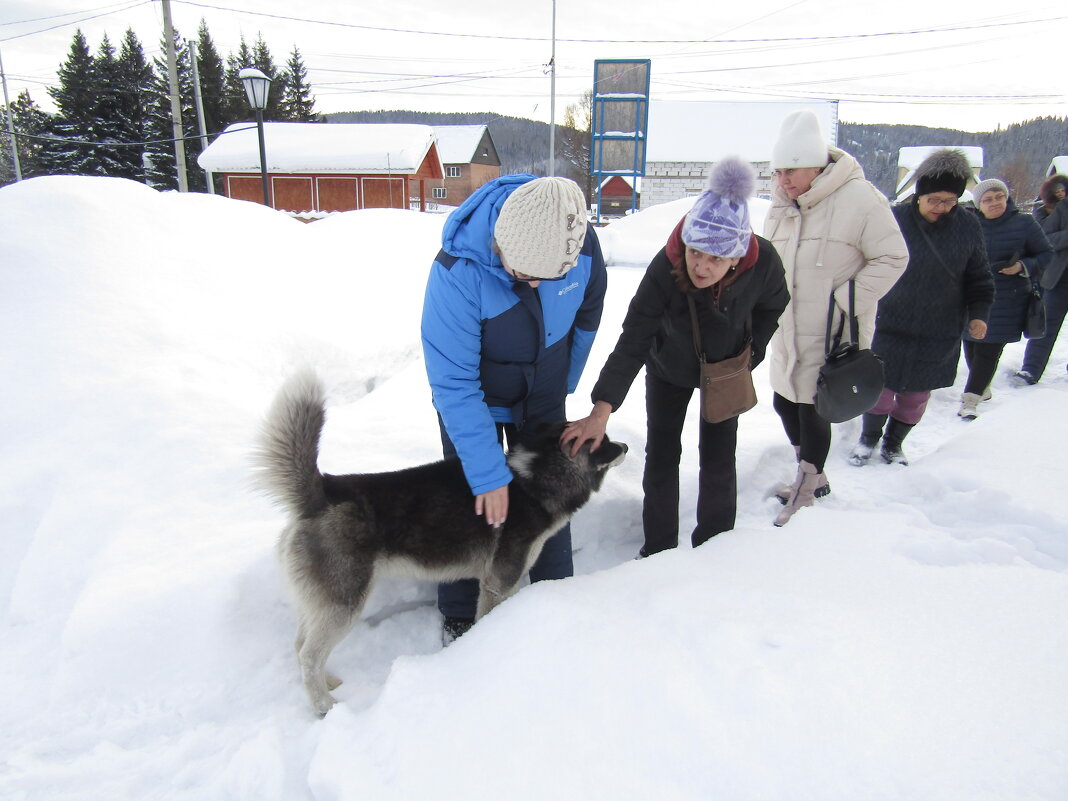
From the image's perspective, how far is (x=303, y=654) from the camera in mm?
2201

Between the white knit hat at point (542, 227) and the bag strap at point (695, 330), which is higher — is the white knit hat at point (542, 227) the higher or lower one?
the higher one

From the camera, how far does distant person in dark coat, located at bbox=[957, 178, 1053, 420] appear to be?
4.88 metres

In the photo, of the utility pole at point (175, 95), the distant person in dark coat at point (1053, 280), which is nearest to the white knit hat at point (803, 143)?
the distant person in dark coat at point (1053, 280)

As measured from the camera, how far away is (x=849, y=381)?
293 centimetres

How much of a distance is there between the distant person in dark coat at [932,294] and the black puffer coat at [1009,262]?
4.79 feet

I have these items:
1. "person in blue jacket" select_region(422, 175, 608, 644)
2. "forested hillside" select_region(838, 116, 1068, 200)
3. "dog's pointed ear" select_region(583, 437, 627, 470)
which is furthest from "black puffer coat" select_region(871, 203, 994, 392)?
"forested hillside" select_region(838, 116, 1068, 200)

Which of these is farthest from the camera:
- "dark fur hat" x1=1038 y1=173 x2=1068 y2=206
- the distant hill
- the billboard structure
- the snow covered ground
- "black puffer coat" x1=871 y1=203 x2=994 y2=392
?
the distant hill

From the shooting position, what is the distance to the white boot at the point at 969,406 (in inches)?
201

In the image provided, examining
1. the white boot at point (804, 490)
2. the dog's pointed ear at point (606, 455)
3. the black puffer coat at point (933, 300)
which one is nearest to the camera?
the dog's pointed ear at point (606, 455)

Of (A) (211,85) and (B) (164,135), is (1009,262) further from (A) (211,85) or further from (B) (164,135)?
(A) (211,85)

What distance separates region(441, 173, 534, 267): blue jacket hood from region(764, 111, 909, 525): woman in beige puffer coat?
1699 millimetres

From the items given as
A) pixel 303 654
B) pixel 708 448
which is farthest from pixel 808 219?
pixel 303 654

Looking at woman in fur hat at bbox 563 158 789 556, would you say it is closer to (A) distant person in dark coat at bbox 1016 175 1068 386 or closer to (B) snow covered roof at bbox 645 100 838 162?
(A) distant person in dark coat at bbox 1016 175 1068 386

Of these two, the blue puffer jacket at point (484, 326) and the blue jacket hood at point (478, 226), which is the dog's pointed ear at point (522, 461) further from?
the blue jacket hood at point (478, 226)
